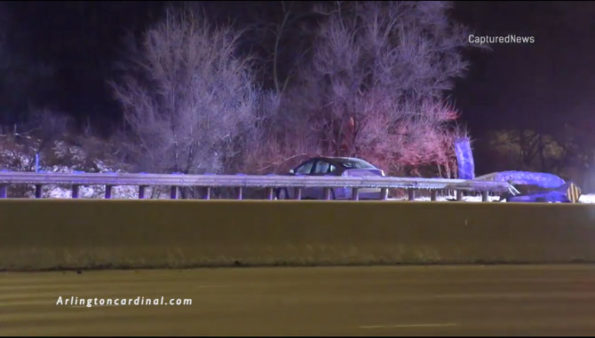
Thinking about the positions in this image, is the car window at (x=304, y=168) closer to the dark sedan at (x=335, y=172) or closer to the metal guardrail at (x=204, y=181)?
the dark sedan at (x=335, y=172)

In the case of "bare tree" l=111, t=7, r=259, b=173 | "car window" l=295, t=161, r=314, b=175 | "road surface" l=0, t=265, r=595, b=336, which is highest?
"bare tree" l=111, t=7, r=259, b=173

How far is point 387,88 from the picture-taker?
29.7 m

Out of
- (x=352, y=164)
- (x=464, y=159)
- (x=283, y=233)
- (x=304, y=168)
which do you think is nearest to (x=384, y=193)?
(x=352, y=164)

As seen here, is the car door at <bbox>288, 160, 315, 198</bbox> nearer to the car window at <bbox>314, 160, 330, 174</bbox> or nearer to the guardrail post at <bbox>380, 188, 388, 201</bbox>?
the car window at <bbox>314, 160, 330, 174</bbox>

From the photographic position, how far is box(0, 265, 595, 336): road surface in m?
7.13

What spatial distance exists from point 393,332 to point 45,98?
40.0 m

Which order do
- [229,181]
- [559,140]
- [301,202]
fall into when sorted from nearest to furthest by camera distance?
[301,202], [229,181], [559,140]

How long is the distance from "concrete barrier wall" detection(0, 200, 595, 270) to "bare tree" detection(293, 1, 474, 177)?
1599 centimetres

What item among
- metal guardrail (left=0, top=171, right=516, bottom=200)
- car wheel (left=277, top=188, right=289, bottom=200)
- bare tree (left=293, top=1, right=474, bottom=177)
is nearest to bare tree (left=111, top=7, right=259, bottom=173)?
bare tree (left=293, top=1, right=474, bottom=177)

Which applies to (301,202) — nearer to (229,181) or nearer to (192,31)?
(229,181)

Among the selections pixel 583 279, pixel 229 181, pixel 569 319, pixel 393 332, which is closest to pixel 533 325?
pixel 569 319

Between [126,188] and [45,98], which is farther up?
[45,98]

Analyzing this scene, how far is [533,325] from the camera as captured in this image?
728 centimetres

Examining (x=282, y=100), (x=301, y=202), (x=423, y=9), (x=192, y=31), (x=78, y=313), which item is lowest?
(x=78, y=313)
